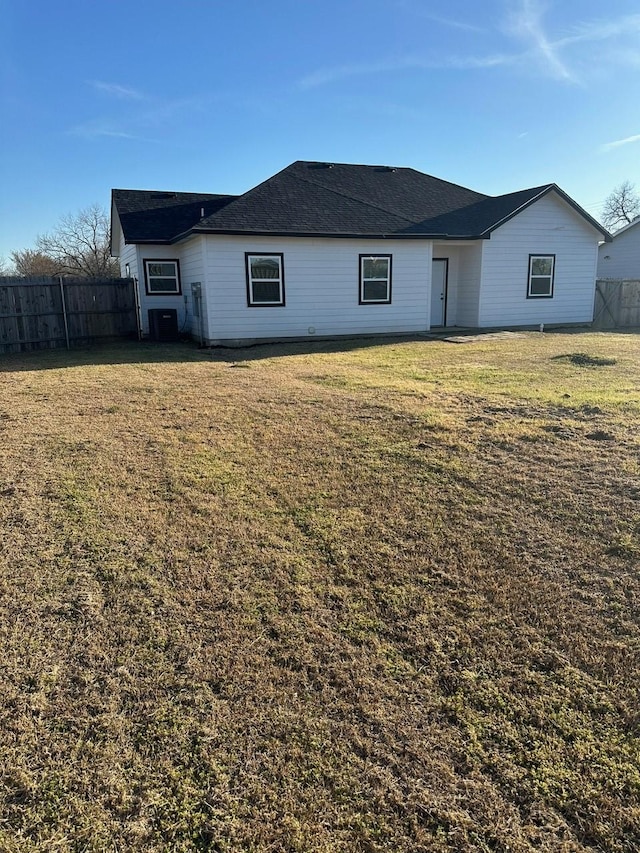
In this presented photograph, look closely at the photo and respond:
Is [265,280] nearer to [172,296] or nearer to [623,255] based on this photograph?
[172,296]

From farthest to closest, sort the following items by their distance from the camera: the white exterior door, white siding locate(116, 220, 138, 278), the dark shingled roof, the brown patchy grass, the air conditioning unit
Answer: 1. the white exterior door
2. white siding locate(116, 220, 138, 278)
3. the dark shingled roof
4. the air conditioning unit
5. the brown patchy grass

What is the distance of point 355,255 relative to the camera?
51.7 ft

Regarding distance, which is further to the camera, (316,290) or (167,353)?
(316,290)

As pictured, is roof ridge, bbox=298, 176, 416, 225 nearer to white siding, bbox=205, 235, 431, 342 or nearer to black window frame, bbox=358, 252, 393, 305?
white siding, bbox=205, 235, 431, 342

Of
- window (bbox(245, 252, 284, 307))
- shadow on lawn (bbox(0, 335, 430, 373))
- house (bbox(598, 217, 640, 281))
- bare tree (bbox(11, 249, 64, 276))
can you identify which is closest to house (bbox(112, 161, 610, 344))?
window (bbox(245, 252, 284, 307))

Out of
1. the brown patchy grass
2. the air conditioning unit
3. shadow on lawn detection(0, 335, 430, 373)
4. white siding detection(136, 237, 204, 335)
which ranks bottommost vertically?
the brown patchy grass

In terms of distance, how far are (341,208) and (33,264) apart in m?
32.5

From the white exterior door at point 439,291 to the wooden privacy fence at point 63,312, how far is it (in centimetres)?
915

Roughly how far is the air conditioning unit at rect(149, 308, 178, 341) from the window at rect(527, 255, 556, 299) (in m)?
11.1

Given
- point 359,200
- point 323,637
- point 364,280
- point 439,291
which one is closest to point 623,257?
point 439,291

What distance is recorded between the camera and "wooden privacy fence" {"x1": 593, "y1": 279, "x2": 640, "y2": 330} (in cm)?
1953

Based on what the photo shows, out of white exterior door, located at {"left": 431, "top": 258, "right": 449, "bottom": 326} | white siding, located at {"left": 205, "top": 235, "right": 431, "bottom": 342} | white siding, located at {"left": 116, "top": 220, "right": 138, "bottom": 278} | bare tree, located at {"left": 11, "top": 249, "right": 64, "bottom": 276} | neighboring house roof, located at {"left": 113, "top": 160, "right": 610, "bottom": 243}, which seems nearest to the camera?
white siding, located at {"left": 205, "top": 235, "right": 431, "bottom": 342}

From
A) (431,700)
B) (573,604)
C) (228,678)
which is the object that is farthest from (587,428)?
(228,678)

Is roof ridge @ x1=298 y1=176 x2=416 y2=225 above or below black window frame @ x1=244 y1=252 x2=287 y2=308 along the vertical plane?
above
